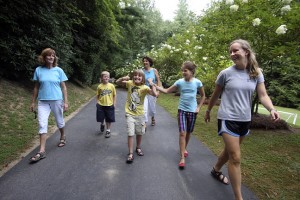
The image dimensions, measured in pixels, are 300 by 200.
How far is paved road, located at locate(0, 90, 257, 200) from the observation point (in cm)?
340

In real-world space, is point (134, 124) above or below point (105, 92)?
below

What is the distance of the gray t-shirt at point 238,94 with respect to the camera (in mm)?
3225

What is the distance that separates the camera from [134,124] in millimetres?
4711

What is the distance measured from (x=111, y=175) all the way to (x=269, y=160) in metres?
3.17

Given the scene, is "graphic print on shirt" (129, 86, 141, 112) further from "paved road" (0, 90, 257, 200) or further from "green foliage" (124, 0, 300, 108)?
"green foliage" (124, 0, 300, 108)

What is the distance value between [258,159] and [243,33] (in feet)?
12.1

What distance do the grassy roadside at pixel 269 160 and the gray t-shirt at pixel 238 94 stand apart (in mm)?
1278

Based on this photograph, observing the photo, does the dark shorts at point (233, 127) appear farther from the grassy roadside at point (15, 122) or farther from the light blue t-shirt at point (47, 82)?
the grassy roadside at point (15, 122)

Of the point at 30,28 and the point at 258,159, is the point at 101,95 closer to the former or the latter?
the point at 258,159

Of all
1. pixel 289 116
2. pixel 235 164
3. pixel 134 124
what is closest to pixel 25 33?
pixel 134 124

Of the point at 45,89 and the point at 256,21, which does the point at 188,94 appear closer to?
the point at 45,89

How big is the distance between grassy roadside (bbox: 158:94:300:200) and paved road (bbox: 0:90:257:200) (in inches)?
15.8

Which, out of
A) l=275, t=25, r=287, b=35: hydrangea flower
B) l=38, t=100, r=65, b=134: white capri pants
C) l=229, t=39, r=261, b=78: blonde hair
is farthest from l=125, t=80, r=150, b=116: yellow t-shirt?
l=275, t=25, r=287, b=35: hydrangea flower

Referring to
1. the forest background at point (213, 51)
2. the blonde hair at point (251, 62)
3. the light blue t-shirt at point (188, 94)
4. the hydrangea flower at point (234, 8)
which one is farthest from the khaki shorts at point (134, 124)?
the hydrangea flower at point (234, 8)
